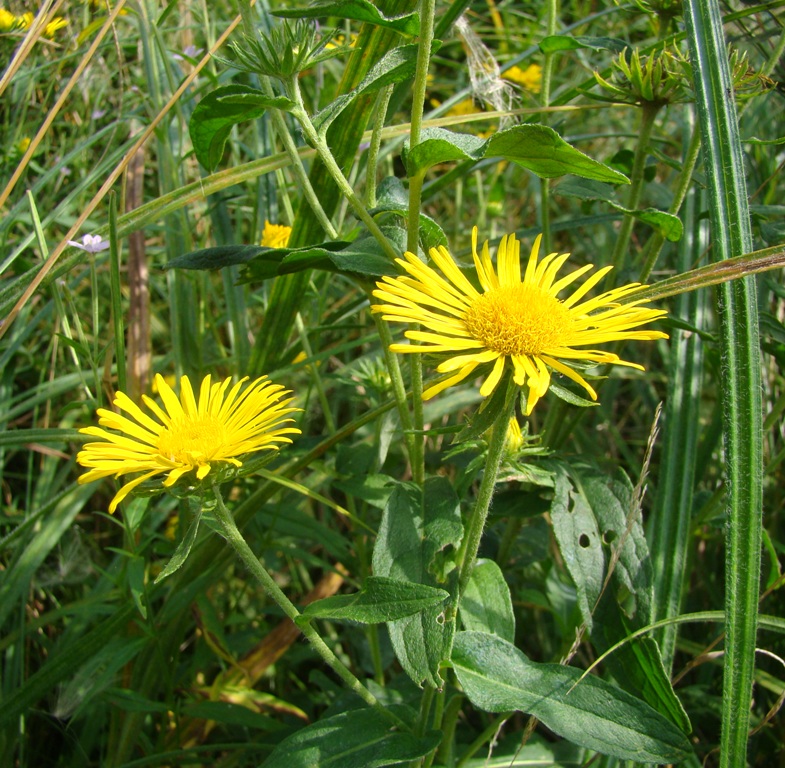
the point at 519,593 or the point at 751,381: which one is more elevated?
the point at 751,381

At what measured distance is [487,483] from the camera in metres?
0.77

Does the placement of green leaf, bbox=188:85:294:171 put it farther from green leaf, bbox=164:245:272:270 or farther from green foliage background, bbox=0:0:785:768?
green leaf, bbox=164:245:272:270

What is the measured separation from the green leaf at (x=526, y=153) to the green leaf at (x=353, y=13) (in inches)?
5.0

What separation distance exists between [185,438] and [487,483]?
0.31 meters

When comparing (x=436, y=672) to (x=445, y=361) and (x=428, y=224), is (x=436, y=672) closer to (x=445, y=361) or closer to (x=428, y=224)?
(x=445, y=361)

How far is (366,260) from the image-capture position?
0.85m

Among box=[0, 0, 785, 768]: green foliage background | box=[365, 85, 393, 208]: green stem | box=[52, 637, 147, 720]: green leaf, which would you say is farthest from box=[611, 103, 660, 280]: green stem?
box=[52, 637, 147, 720]: green leaf

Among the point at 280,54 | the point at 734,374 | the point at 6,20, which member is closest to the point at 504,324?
the point at 734,374

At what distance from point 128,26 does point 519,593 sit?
5.21ft

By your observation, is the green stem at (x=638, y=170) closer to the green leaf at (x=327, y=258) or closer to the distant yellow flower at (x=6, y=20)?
the green leaf at (x=327, y=258)

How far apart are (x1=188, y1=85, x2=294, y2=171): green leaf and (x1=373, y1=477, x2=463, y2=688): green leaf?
0.45 meters

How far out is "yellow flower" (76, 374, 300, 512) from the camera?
756 mm

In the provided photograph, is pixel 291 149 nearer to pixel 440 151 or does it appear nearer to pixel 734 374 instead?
pixel 440 151

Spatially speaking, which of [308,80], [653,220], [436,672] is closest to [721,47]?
[653,220]
